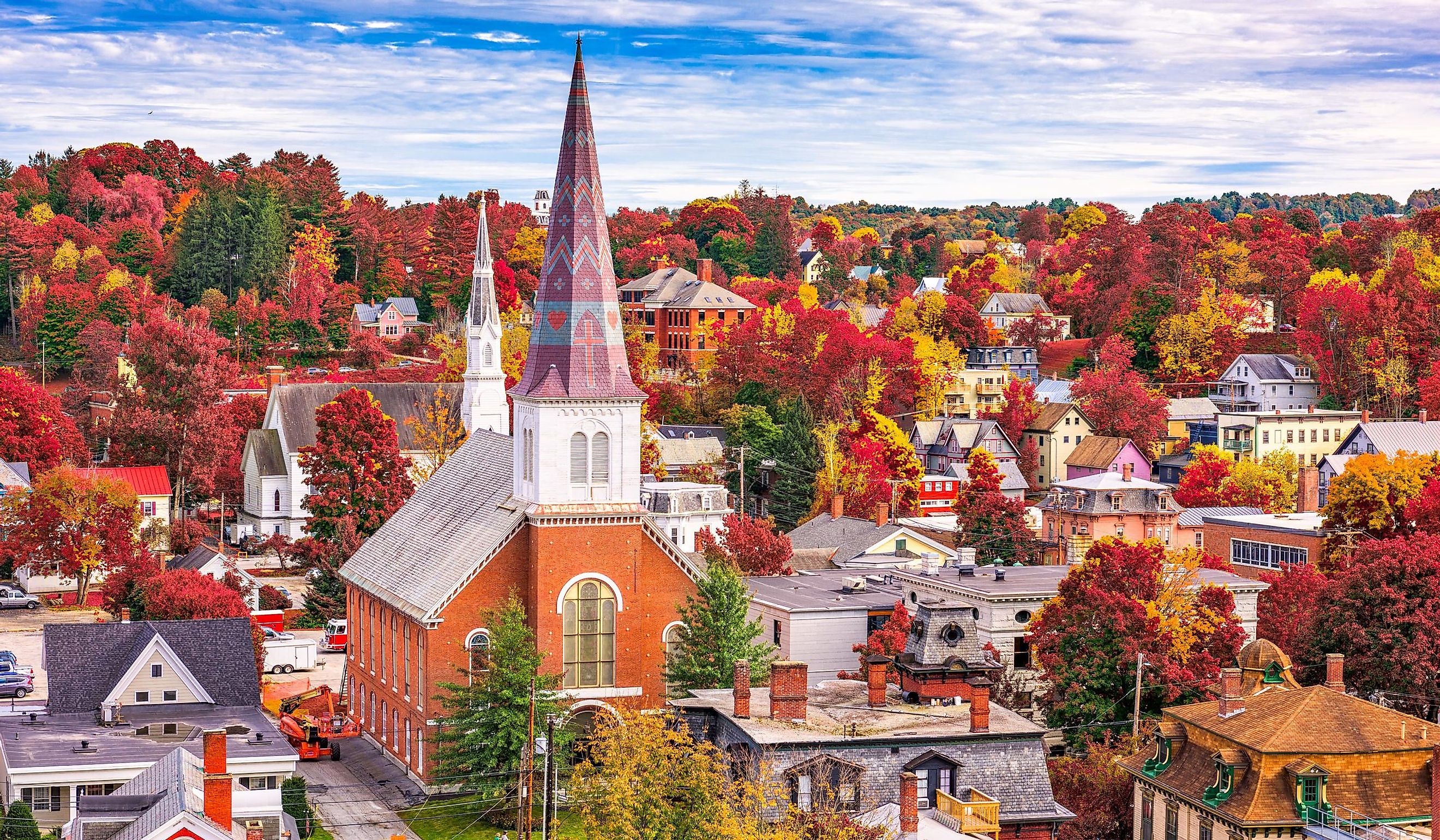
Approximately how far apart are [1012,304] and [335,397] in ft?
272

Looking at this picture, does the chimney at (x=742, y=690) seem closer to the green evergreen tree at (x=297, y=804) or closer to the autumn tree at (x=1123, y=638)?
the green evergreen tree at (x=297, y=804)

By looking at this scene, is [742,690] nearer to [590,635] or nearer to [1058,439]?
[590,635]

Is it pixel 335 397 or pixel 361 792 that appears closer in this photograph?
pixel 361 792

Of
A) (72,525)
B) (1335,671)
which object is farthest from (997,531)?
(72,525)

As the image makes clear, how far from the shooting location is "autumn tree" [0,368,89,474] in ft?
334

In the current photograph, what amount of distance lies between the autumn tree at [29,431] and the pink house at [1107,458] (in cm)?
6116

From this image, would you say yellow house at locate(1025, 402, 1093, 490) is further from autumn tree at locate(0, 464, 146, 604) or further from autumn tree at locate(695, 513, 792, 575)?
autumn tree at locate(0, 464, 146, 604)

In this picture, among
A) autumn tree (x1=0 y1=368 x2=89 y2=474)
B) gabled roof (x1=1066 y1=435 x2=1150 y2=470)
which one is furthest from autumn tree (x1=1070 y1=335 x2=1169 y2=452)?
autumn tree (x1=0 y1=368 x2=89 y2=474)

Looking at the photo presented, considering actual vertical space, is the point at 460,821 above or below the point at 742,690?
below

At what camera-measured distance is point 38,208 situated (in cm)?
18138

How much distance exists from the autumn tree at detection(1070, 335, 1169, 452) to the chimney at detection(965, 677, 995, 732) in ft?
277

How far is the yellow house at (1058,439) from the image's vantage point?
133 meters

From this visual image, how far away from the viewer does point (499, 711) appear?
2115 inches

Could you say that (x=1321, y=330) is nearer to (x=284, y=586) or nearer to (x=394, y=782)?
(x=284, y=586)
